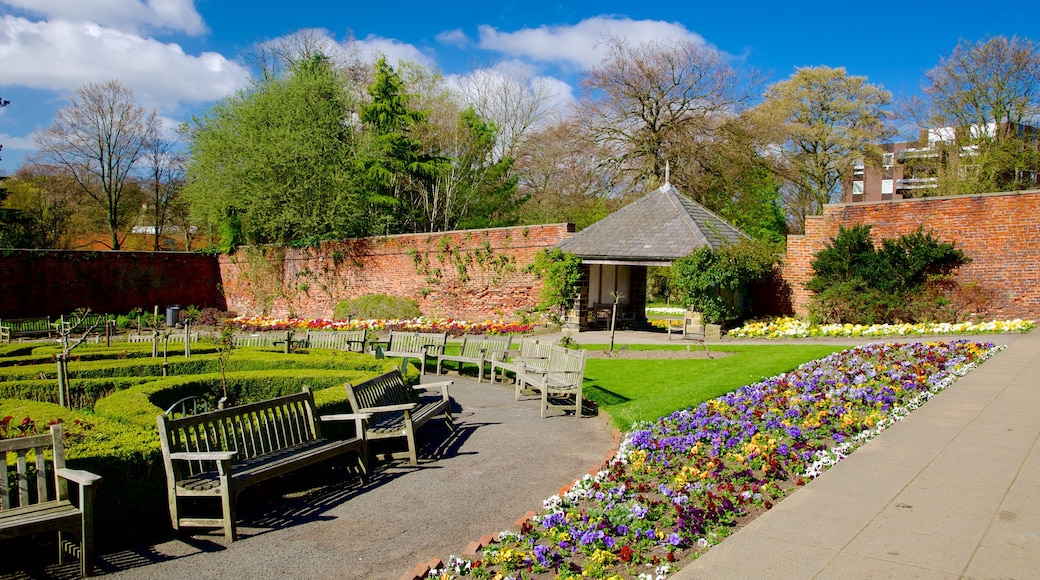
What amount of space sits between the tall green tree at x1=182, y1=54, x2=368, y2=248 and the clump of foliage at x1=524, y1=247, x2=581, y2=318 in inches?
395

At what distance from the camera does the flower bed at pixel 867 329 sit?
14156mm

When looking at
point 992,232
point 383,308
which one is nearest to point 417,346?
point 383,308

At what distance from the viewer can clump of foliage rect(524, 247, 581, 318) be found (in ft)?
65.1

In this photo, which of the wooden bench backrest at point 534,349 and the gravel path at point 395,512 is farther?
the wooden bench backrest at point 534,349

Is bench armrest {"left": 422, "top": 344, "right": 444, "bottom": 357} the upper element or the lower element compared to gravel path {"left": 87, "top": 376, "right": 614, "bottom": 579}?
upper

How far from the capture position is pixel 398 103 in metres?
29.8

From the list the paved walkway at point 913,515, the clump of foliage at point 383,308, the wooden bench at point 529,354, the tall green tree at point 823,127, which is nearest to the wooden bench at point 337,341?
the wooden bench at point 529,354

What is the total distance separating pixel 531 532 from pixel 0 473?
3372mm

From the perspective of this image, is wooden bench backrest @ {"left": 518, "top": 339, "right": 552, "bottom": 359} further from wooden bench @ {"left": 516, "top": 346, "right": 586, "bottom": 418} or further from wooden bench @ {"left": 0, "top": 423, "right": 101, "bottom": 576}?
wooden bench @ {"left": 0, "top": 423, "right": 101, "bottom": 576}

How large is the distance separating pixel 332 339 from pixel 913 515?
12028mm

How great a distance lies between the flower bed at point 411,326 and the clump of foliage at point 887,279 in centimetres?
776

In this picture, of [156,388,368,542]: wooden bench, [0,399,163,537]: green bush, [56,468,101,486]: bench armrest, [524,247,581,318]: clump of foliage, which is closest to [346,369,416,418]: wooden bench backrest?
[156,388,368,542]: wooden bench

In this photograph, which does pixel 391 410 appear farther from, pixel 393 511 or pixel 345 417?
pixel 393 511

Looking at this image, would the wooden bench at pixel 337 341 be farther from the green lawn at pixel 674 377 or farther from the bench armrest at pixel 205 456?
the bench armrest at pixel 205 456
